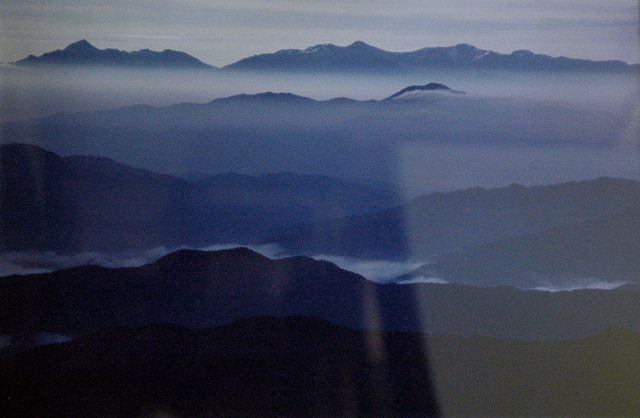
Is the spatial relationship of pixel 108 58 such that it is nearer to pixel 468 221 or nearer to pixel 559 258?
pixel 468 221

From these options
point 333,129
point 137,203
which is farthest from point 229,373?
point 333,129

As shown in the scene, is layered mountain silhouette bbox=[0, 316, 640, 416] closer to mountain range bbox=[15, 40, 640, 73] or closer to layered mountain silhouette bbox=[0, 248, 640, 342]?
layered mountain silhouette bbox=[0, 248, 640, 342]

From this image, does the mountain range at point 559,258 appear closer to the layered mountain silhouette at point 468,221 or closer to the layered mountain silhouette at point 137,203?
the layered mountain silhouette at point 468,221

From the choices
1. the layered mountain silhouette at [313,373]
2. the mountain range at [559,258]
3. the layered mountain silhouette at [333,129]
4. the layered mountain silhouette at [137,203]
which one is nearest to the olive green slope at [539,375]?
the layered mountain silhouette at [313,373]

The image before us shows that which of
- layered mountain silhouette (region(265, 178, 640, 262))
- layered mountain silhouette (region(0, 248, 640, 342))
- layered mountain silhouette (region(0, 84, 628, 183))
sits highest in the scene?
layered mountain silhouette (region(0, 84, 628, 183))

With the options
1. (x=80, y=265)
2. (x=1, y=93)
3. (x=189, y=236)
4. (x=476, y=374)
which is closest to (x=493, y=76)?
(x=476, y=374)

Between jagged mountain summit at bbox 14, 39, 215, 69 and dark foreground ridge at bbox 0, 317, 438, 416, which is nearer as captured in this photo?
dark foreground ridge at bbox 0, 317, 438, 416

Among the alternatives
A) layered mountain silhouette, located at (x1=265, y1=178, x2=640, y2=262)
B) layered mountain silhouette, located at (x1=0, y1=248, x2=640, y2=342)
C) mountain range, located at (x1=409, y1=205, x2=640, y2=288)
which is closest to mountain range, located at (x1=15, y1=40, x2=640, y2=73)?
layered mountain silhouette, located at (x1=265, y1=178, x2=640, y2=262)
